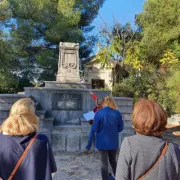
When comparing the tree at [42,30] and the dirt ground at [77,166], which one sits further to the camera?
the tree at [42,30]

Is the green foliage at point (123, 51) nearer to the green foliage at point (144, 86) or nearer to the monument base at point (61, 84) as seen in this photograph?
the green foliage at point (144, 86)

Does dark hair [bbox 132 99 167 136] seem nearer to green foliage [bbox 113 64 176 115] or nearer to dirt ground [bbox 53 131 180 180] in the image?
dirt ground [bbox 53 131 180 180]

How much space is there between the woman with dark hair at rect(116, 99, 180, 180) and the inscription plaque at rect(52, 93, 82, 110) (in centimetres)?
568

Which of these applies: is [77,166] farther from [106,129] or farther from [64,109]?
[64,109]

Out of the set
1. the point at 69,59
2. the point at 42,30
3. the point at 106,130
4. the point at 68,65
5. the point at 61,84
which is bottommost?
the point at 106,130

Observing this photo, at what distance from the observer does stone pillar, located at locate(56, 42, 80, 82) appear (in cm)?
918

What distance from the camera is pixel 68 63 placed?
935cm

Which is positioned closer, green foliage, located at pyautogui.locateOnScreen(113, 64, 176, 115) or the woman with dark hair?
the woman with dark hair

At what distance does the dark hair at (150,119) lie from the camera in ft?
5.43

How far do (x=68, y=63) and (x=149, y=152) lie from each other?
7968 millimetres

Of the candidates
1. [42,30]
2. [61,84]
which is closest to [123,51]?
[42,30]

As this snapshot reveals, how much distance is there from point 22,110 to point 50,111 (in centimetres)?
541

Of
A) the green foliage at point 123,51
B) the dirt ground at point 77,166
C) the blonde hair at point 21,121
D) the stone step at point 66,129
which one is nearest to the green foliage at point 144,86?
the green foliage at point 123,51

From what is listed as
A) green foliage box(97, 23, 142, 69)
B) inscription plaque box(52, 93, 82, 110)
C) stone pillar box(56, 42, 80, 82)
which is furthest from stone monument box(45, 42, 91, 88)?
green foliage box(97, 23, 142, 69)
